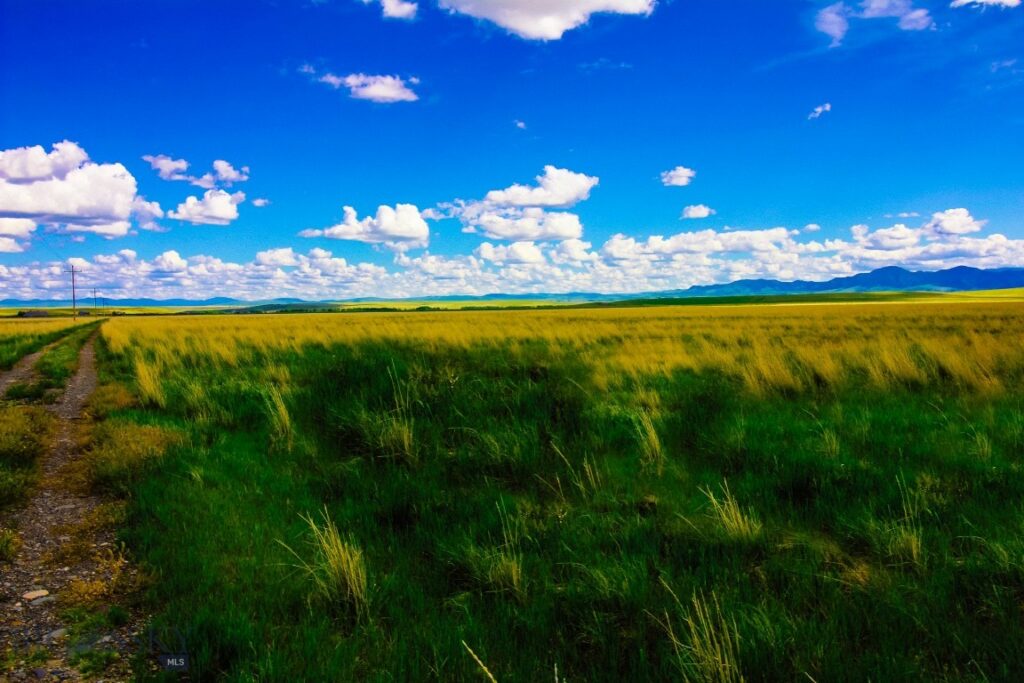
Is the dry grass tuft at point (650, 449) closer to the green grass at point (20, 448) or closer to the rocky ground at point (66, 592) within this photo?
the rocky ground at point (66, 592)

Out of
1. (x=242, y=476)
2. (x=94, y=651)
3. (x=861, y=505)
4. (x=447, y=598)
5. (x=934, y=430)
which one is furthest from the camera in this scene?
(x=934, y=430)

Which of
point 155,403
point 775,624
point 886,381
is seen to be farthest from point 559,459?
point 155,403

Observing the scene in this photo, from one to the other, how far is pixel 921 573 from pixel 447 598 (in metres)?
3.07

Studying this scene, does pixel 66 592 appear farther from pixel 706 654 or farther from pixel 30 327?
pixel 30 327

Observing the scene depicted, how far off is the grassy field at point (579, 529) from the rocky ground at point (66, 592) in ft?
0.73

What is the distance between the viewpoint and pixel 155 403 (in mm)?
9516

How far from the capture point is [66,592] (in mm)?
3641

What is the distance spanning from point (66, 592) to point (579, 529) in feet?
11.6

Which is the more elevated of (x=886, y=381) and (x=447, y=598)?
(x=886, y=381)

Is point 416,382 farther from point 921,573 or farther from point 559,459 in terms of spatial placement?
point 921,573

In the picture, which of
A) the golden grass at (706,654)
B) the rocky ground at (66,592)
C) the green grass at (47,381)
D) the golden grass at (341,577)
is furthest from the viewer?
the green grass at (47,381)

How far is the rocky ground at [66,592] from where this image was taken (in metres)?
2.96

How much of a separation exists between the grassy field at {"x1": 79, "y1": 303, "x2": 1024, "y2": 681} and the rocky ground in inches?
8.7

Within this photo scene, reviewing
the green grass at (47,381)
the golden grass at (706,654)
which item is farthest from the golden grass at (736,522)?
the green grass at (47,381)
